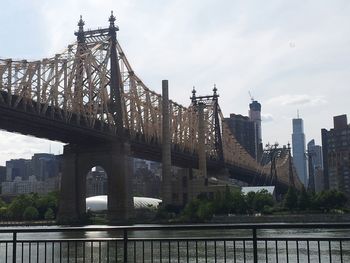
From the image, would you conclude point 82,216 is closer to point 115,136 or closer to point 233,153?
point 115,136

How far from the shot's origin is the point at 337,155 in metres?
159

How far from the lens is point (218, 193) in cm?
9906

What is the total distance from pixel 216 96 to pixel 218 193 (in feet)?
126

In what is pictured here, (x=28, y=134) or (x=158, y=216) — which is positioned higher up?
(x=28, y=134)

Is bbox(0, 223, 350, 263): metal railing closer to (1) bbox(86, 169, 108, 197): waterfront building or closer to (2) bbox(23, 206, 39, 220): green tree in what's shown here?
(2) bbox(23, 206, 39, 220): green tree

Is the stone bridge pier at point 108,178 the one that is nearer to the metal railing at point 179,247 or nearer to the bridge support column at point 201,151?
the metal railing at point 179,247

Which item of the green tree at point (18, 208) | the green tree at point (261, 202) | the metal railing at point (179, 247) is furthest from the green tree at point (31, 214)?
the metal railing at point (179, 247)

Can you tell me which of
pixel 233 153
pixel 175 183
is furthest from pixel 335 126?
pixel 175 183

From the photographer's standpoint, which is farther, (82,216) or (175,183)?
(175,183)

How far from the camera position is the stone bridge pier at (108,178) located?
71.8 meters

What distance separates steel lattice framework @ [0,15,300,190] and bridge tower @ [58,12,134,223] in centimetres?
22

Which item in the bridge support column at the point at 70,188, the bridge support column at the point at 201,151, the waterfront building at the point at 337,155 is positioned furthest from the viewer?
the waterfront building at the point at 337,155

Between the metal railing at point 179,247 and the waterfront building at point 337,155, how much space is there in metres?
110

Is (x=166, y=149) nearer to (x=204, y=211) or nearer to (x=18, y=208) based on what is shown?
(x=204, y=211)
